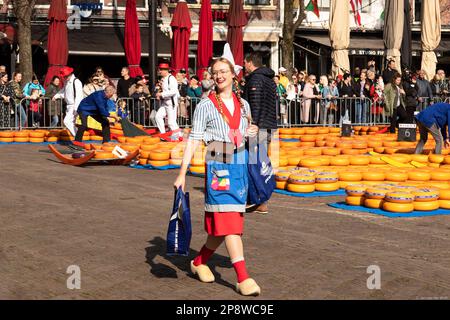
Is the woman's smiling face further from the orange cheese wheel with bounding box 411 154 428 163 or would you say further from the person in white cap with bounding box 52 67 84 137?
the person in white cap with bounding box 52 67 84 137

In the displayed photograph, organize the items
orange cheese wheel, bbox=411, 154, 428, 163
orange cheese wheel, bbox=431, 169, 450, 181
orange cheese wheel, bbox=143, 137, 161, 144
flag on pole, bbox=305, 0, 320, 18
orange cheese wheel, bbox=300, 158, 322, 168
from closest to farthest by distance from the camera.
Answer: orange cheese wheel, bbox=431, 169, 450, 181
orange cheese wheel, bbox=300, 158, 322, 168
orange cheese wheel, bbox=411, 154, 428, 163
orange cheese wheel, bbox=143, 137, 161, 144
flag on pole, bbox=305, 0, 320, 18

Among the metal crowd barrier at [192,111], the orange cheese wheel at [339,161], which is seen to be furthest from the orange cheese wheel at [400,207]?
the metal crowd barrier at [192,111]

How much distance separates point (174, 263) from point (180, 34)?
21.0m

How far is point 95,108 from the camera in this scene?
693 inches

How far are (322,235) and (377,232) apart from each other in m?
0.71

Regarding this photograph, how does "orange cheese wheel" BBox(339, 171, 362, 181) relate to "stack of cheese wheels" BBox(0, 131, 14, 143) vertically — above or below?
below

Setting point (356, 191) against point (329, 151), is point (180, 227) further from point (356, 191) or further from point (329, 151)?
point (329, 151)

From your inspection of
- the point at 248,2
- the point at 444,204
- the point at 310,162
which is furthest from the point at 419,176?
the point at 248,2

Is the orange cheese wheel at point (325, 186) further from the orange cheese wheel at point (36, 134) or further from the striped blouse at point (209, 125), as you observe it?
the orange cheese wheel at point (36, 134)

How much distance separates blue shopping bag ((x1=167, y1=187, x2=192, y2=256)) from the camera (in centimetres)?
716

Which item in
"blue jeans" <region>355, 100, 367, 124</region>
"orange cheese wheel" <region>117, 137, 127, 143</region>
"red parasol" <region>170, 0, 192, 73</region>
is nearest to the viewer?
"orange cheese wheel" <region>117, 137, 127, 143</region>

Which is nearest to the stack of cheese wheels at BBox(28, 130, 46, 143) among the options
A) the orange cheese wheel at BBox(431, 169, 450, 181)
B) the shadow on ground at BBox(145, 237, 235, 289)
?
the orange cheese wheel at BBox(431, 169, 450, 181)

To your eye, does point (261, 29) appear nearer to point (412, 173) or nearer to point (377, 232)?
point (412, 173)

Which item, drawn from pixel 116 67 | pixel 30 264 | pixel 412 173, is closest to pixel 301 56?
pixel 116 67
